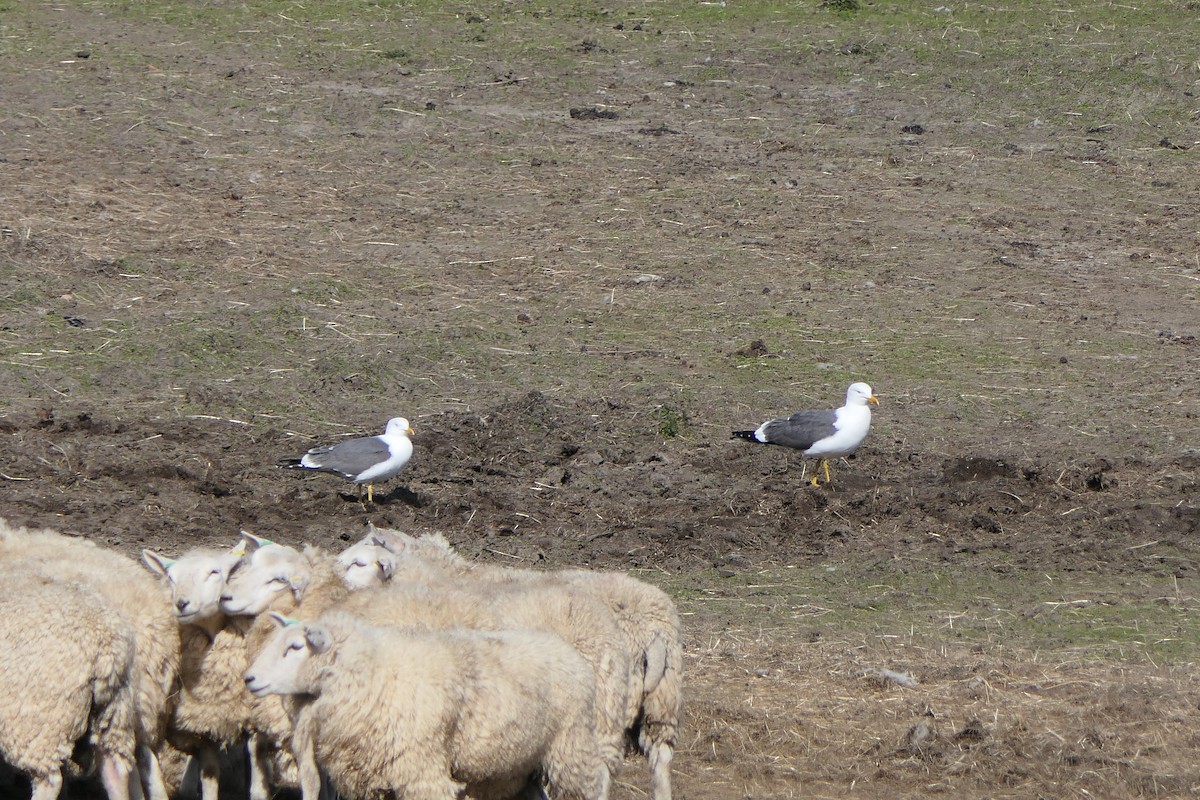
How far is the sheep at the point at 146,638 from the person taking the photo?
23.3 ft

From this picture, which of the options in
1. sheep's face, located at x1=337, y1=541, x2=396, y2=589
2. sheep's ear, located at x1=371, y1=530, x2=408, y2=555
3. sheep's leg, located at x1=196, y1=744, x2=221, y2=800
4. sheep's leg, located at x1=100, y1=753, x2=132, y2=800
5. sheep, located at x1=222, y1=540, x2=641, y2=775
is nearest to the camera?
sheep's leg, located at x1=100, y1=753, x2=132, y2=800

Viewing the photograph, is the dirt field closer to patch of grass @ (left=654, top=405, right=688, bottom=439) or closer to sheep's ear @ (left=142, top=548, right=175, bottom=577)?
patch of grass @ (left=654, top=405, right=688, bottom=439)

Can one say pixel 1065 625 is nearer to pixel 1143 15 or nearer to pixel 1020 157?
pixel 1020 157

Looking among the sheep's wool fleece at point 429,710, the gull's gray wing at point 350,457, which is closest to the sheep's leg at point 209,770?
the sheep's wool fleece at point 429,710

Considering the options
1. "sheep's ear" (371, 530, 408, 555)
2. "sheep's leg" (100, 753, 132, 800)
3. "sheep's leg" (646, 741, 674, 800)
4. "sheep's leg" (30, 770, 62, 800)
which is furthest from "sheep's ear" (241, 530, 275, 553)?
"sheep's leg" (646, 741, 674, 800)

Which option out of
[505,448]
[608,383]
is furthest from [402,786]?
[608,383]

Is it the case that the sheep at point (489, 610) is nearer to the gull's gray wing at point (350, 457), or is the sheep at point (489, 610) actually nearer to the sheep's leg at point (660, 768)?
the sheep's leg at point (660, 768)

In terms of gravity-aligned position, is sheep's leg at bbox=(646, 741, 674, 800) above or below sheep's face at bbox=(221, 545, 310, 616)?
below

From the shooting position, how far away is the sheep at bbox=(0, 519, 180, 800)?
7105 mm

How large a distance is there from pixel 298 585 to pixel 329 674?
1.13 meters

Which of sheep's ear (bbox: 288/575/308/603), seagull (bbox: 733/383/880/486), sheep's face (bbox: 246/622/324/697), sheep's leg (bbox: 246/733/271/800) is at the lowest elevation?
seagull (bbox: 733/383/880/486)

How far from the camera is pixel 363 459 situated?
36.8 feet

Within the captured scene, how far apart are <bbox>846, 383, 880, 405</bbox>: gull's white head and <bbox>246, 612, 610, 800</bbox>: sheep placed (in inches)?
245

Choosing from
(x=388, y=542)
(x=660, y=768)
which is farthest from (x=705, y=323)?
(x=660, y=768)
